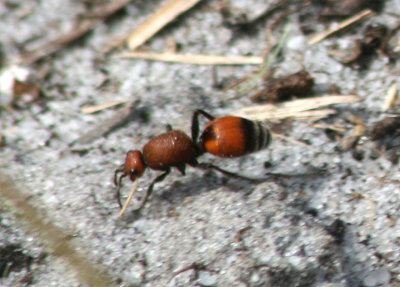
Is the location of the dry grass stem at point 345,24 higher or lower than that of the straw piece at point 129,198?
higher

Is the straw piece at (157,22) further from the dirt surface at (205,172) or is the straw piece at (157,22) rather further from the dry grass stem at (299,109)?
the dry grass stem at (299,109)

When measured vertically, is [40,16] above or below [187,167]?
above

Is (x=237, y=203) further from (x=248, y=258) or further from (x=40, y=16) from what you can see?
(x=40, y=16)

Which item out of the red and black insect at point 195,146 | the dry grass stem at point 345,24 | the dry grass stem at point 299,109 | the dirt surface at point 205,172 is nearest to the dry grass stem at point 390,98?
the dirt surface at point 205,172

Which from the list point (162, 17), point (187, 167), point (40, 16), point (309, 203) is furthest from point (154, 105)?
point (40, 16)

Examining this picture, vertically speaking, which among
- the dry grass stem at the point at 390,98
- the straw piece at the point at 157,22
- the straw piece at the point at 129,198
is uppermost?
the straw piece at the point at 157,22

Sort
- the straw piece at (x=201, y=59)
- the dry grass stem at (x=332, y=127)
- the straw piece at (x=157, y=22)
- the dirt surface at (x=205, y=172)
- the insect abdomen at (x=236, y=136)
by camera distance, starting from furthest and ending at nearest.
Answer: the straw piece at (x=157, y=22) < the straw piece at (x=201, y=59) < the dry grass stem at (x=332, y=127) < the insect abdomen at (x=236, y=136) < the dirt surface at (x=205, y=172)

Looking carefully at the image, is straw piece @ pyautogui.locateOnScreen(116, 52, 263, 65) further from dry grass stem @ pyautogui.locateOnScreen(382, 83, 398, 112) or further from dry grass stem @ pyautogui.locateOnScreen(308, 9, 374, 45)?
dry grass stem @ pyautogui.locateOnScreen(382, 83, 398, 112)
